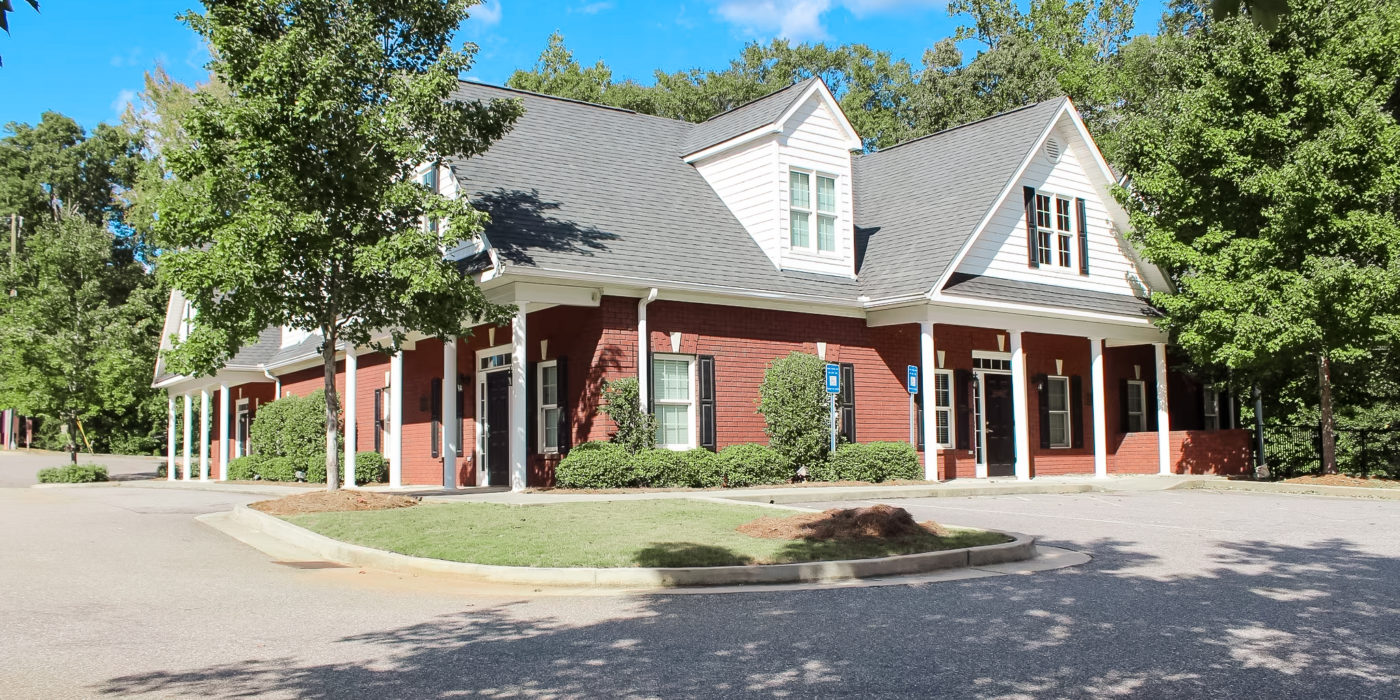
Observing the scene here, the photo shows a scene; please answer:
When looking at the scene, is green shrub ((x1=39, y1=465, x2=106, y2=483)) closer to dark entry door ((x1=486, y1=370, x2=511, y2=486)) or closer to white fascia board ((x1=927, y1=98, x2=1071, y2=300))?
dark entry door ((x1=486, y1=370, x2=511, y2=486))

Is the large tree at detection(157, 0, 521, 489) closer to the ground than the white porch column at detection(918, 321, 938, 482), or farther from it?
farther from it

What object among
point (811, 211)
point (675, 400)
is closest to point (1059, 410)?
point (811, 211)

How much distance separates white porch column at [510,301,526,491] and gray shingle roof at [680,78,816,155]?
6.71 meters

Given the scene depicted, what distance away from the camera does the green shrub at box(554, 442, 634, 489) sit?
54.4 ft

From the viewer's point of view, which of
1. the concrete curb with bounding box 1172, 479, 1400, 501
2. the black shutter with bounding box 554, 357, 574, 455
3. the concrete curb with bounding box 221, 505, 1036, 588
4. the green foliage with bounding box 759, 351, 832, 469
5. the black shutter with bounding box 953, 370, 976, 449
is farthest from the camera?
the black shutter with bounding box 953, 370, 976, 449

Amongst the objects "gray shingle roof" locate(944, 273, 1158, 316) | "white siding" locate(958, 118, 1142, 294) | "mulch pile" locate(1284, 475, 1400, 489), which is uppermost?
"white siding" locate(958, 118, 1142, 294)

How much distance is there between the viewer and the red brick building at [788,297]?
1802cm

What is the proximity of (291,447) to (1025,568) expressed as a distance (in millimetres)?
20313

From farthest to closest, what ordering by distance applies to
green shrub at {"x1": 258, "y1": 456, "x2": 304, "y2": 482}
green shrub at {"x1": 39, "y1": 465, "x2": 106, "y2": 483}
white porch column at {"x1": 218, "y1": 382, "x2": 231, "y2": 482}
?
white porch column at {"x1": 218, "y1": 382, "x2": 231, "y2": 482} → green shrub at {"x1": 39, "y1": 465, "x2": 106, "y2": 483} → green shrub at {"x1": 258, "y1": 456, "x2": 304, "y2": 482}

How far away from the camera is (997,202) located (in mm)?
20641

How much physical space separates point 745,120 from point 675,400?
21.5ft

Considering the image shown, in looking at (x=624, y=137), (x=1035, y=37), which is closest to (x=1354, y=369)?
(x=624, y=137)

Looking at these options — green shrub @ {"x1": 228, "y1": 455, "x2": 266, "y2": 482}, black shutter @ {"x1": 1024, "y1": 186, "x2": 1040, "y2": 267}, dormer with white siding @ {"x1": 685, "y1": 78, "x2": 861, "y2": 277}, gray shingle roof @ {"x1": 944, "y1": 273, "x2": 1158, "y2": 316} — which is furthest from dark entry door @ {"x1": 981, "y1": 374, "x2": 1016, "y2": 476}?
green shrub @ {"x1": 228, "y1": 455, "x2": 266, "y2": 482}

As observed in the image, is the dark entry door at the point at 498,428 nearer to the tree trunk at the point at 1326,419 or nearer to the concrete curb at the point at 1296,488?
the concrete curb at the point at 1296,488
